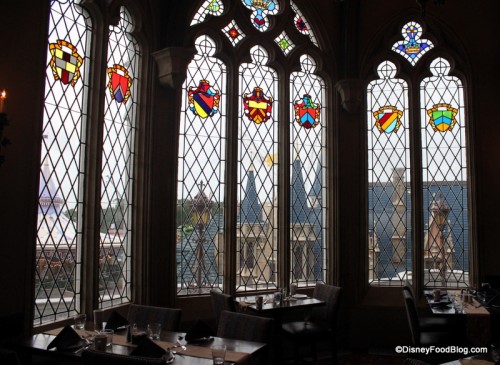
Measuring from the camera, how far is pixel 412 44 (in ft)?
21.8

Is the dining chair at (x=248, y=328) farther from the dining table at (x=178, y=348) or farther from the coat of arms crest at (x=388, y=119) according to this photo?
the coat of arms crest at (x=388, y=119)

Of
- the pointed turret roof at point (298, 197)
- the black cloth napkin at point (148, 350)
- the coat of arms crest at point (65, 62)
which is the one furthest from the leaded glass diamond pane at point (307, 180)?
the black cloth napkin at point (148, 350)

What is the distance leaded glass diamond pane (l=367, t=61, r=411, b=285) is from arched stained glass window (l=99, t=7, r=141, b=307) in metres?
3.07

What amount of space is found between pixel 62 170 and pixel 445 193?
4545 millimetres

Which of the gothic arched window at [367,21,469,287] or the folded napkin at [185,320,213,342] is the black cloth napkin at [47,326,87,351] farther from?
the gothic arched window at [367,21,469,287]

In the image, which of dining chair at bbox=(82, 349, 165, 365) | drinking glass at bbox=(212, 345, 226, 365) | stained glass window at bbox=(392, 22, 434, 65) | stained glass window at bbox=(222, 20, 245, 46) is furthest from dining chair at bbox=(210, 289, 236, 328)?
stained glass window at bbox=(392, 22, 434, 65)

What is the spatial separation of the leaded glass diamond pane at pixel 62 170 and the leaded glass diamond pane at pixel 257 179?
1917 mm

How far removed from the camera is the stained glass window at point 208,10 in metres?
5.53

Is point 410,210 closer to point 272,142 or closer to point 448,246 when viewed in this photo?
point 448,246

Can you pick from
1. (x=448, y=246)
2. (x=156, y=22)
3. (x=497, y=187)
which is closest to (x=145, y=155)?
(x=156, y=22)

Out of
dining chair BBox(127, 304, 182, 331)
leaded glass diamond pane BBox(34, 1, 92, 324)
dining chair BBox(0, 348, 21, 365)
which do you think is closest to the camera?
dining chair BBox(0, 348, 21, 365)

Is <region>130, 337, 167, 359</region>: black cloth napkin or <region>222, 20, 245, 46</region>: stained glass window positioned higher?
<region>222, 20, 245, 46</region>: stained glass window

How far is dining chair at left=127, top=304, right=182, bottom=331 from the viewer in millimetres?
3674

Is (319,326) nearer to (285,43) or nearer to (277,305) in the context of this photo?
(277,305)
